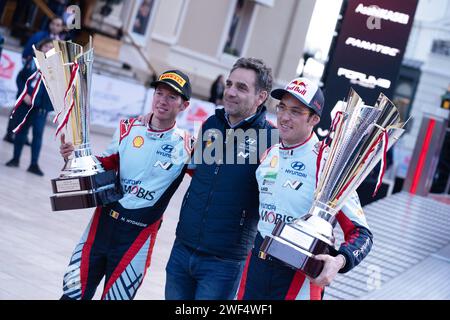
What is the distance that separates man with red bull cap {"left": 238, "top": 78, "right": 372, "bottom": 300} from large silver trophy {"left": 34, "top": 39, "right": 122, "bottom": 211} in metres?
1.00

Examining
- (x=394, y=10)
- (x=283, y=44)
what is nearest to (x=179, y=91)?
(x=394, y=10)

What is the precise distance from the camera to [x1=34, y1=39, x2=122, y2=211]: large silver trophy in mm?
4871

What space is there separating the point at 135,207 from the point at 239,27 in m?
25.8

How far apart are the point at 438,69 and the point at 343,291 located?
31.9m

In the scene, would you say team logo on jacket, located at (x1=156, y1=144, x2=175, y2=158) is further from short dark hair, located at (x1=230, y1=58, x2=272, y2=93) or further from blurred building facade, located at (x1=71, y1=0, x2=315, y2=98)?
blurred building facade, located at (x1=71, y1=0, x2=315, y2=98)

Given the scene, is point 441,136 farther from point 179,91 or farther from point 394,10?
point 179,91

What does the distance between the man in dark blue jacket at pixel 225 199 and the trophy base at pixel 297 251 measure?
0.79m

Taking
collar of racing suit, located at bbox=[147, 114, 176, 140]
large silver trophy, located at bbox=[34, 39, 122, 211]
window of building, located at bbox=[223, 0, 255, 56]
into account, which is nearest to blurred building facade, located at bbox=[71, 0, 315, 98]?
window of building, located at bbox=[223, 0, 255, 56]

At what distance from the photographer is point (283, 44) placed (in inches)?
1236

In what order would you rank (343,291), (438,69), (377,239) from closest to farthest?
(343,291)
(377,239)
(438,69)

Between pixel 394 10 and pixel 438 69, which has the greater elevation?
pixel 438 69

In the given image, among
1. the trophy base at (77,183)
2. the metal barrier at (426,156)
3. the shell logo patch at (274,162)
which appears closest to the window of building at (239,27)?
the metal barrier at (426,156)

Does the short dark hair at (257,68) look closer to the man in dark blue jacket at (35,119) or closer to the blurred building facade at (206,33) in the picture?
the man in dark blue jacket at (35,119)

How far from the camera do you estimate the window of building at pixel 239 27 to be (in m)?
30.2
